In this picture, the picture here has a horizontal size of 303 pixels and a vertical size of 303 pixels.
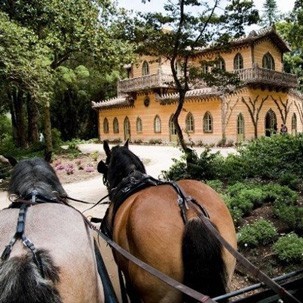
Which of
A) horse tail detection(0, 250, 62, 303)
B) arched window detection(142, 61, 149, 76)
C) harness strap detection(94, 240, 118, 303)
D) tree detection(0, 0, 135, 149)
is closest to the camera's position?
horse tail detection(0, 250, 62, 303)

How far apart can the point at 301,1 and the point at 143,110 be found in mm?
20137

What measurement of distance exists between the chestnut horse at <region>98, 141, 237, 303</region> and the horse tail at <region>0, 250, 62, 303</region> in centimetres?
107

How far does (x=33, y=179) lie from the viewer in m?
3.11

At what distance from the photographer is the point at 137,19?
1210 cm

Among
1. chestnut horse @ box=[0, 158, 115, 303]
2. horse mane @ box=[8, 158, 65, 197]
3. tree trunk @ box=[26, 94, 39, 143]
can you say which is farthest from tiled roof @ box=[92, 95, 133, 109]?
chestnut horse @ box=[0, 158, 115, 303]

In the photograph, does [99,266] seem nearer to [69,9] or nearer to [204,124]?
[69,9]

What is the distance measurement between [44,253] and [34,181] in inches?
43.6

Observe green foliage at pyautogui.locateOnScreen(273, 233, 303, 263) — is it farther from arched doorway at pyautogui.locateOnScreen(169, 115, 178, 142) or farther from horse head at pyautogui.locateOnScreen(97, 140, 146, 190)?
arched doorway at pyautogui.locateOnScreen(169, 115, 178, 142)

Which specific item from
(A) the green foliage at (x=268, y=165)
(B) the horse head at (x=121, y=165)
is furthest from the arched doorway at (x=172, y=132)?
(B) the horse head at (x=121, y=165)

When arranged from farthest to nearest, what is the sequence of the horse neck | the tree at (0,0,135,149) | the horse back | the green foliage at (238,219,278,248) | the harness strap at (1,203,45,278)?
the tree at (0,0,135,149)
the green foliage at (238,219,278,248)
the horse neck
the horse back
the harness strap at (1,203,45,278)

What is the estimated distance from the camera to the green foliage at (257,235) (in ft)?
19.3

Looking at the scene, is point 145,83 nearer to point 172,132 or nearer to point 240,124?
point 172,132

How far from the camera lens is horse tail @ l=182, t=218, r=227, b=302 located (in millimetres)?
2797

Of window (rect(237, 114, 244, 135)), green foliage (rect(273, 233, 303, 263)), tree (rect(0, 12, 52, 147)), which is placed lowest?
green foliage (rect(273, 233, 303, 263))
